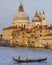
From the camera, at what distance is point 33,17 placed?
99.6 metres

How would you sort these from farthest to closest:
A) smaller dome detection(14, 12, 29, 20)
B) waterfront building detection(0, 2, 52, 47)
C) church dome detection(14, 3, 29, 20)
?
1. church dome detection(14, 3, 29, 20)
2. smaller dome detection(14, 12, 29, 20)
3. waterfront building detection(0, 2, 52, 47)

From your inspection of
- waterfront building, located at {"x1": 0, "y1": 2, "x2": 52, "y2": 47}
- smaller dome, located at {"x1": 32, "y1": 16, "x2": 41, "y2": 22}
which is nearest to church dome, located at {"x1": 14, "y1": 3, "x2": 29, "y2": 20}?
waterfront building, located at {"x1": 0, "y1": 2, "x2": 52, "y2": 47}

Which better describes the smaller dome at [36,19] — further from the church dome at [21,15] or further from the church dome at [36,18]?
the church dome at [21,15]

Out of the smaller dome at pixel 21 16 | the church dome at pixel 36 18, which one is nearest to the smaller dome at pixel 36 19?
the church dome at pixel 36 18

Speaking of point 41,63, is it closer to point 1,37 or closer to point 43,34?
point 43,34

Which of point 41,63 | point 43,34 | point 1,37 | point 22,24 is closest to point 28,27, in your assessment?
point 22,24

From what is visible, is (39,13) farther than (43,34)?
Yes

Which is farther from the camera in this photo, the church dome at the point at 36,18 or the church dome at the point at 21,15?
the church dome at the point at 21,15

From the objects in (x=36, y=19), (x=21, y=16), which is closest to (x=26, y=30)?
(x=36, y=19)

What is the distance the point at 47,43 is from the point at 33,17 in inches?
948

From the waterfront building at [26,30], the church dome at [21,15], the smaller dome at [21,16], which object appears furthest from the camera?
the church dome at [21,15]

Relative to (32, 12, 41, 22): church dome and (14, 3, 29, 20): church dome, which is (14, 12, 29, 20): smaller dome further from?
(32, 12, 41, 22): church dome

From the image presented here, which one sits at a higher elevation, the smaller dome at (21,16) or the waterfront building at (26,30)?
Answer: the smaller dome at (21,16)

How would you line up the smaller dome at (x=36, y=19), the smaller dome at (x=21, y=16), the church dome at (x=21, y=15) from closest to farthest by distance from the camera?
the smaller dome at (x=36, y=19) → the smaller dome at (x=21, y=16) → the church dome at (x=21, y=15)
